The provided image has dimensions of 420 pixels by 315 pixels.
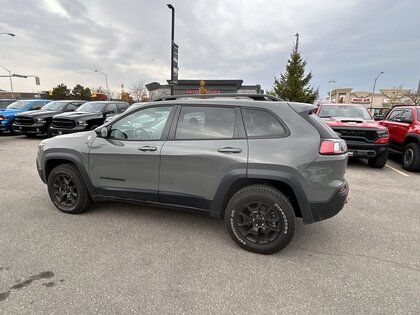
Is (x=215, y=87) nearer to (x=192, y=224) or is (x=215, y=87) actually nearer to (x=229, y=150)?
(x=192, y=224)

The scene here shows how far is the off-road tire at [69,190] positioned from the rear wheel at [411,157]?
7850 millimetres

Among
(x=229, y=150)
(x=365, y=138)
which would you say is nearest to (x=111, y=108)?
(x=365, y=138)

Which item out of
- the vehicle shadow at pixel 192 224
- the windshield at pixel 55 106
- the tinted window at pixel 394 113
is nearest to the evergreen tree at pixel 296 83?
the tinted window at pixel 394 113

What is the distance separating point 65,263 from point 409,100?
4843 cm

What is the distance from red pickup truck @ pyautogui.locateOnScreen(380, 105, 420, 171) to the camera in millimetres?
6794

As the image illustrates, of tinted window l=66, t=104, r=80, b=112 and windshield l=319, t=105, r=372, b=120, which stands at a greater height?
windshield l=319, t=105, r=372, b=120

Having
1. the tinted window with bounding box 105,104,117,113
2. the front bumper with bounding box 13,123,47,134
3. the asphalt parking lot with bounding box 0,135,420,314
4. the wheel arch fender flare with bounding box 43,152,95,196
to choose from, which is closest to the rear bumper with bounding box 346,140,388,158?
the asphalt parking lot with bounding box 0,135,420,314

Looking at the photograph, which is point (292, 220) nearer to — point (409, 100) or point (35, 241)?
point (35, 241)

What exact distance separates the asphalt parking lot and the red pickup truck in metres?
3.62

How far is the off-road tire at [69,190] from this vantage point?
364 cm

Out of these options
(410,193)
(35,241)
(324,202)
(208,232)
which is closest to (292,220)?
(324,202)

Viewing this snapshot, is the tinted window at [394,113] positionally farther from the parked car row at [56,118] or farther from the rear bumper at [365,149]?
the parked car row at [56,118]

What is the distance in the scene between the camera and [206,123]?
3.04 meters

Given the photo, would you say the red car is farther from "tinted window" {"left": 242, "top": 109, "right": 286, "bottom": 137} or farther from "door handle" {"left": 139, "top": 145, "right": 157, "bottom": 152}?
"door handle" {"left": 139, "top": 145, "right": 157, "bottom": 152}
